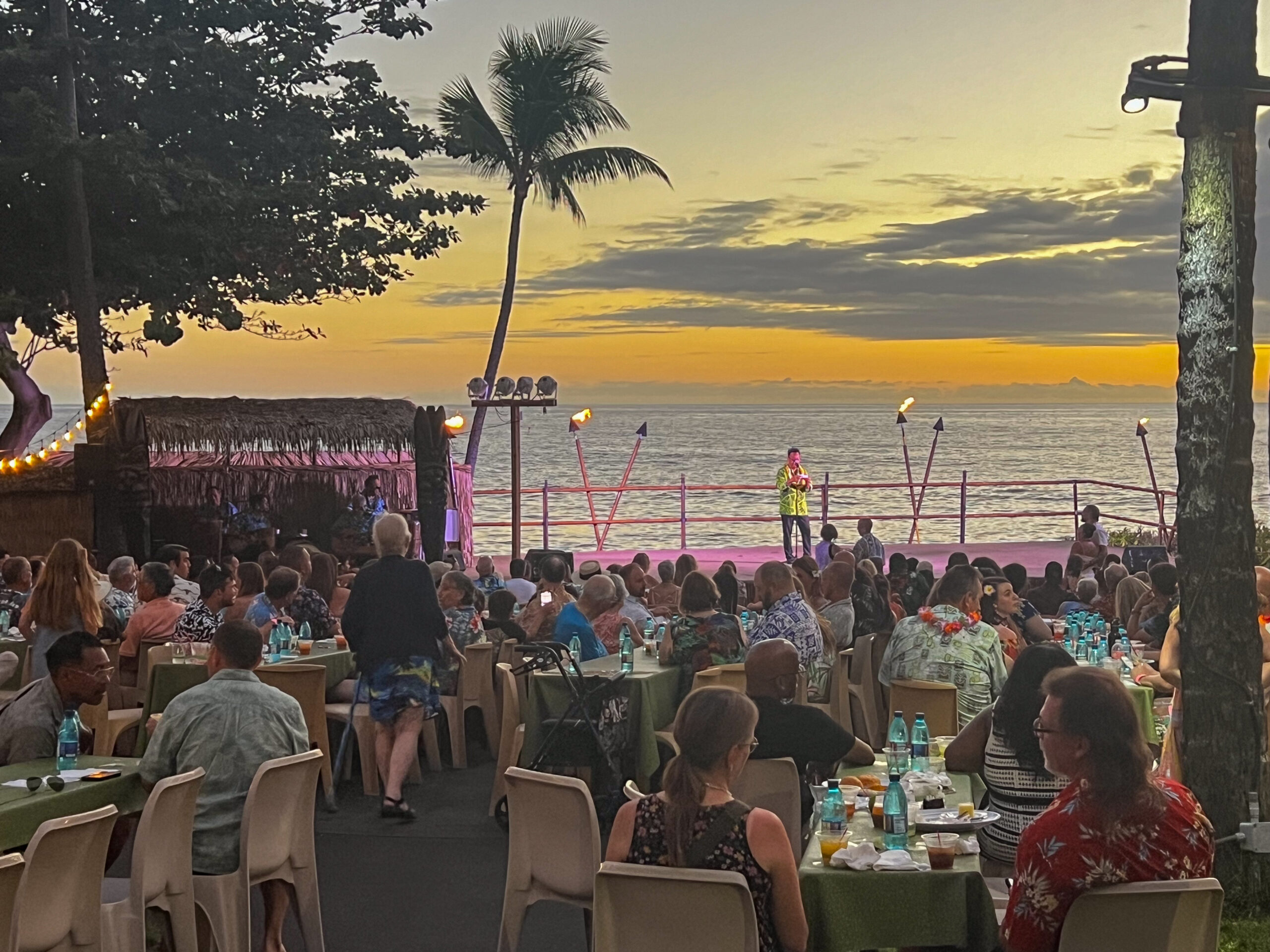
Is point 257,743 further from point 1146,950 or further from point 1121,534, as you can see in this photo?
point 1121,534

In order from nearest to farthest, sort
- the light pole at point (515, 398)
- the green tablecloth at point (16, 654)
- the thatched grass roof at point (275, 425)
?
the green tablecloth at point (16, 654)
the light pole at point (515, 398)
the thatched grass roof at point (275, 425)

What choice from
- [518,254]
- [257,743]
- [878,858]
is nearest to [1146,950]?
[878,858]

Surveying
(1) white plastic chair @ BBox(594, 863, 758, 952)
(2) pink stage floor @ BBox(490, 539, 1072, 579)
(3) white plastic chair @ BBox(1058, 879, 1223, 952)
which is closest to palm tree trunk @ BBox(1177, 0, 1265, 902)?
(3) white plastic chair @ BBox(1058, 879, 1223, 952)

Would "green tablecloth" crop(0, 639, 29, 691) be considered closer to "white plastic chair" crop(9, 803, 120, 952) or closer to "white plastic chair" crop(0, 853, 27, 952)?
"white plastic chair" crop(9, 803, 120, 952)

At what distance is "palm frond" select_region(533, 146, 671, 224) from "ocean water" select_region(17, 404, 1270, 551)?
5645 mm

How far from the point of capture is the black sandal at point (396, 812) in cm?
760

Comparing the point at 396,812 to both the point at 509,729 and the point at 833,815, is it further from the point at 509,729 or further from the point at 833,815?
the point at 833,815

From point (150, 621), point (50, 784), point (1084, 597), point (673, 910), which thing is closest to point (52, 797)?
point (50, 784)

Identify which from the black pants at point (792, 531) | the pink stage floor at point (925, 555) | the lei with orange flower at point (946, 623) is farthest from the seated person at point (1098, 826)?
the pink stage floor at point (925, 555)

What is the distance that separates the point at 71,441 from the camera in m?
22.8

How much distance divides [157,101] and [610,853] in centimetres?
1962

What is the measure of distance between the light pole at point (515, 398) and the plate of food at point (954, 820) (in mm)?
12885

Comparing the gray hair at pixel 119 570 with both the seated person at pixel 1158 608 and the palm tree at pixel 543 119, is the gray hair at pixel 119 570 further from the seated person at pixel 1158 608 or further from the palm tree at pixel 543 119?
the palm tree at pixel 543 119

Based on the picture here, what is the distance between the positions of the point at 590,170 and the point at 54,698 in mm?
22290
